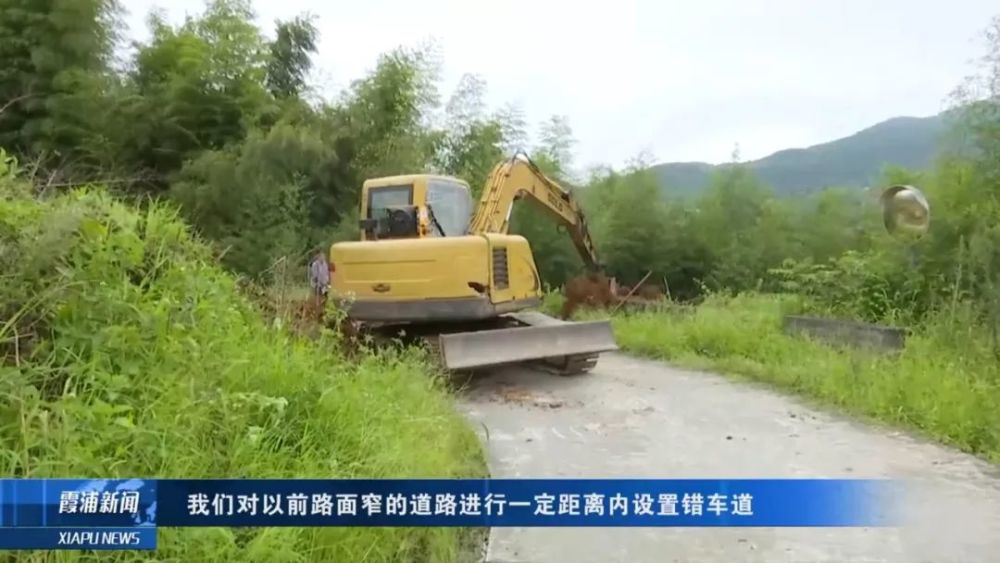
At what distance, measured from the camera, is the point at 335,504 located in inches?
72.6

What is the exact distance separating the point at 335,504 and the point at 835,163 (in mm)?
18072

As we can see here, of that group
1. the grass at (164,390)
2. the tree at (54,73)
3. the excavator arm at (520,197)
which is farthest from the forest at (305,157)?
the grass at (164,390)

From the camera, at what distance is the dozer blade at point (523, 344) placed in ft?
19.8

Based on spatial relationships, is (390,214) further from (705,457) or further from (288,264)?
(705,457)

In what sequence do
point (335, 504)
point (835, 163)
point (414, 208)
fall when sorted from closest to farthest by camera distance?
point (335, 504), point (414, 208), point (835, 163)

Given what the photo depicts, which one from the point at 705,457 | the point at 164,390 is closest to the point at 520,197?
the point at 705,457

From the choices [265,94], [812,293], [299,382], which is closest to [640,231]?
[812,293]

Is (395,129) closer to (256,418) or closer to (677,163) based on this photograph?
(677,163)

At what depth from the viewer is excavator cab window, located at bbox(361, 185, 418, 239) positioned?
6.77 metres

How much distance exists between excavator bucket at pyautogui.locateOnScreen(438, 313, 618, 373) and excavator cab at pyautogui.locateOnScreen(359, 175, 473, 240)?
3.37 ft

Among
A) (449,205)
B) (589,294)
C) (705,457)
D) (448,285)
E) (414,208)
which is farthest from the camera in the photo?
(589,294)

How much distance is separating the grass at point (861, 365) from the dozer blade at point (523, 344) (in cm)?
119

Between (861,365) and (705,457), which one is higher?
(861,365)

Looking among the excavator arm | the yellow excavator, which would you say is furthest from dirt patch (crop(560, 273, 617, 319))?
the yellow excavator
